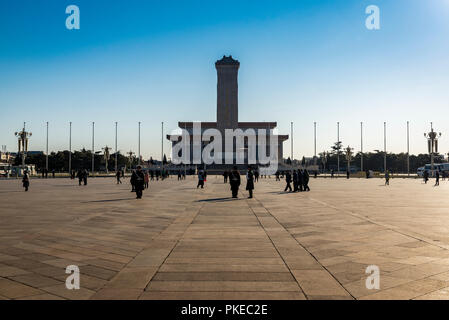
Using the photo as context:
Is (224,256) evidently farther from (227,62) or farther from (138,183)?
(227,62)

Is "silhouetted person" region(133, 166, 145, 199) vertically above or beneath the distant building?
beneath

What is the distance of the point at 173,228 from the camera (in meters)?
9.71

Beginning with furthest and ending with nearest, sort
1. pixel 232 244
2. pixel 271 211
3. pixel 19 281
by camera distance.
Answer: pixel 271 211
pixel 232 244
pixel 19 281

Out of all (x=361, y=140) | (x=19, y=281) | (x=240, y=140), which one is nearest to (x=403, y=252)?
(x=19, y=281)

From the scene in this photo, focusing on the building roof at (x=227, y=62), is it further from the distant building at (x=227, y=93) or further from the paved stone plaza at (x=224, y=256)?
the paved stone plaza at (x=224, y=256)

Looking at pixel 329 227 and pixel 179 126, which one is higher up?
pixel 179 126

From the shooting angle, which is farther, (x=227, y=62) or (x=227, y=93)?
(x=227, y=62)

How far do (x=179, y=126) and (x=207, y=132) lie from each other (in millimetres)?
16468

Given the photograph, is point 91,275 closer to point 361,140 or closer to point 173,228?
point 173,228

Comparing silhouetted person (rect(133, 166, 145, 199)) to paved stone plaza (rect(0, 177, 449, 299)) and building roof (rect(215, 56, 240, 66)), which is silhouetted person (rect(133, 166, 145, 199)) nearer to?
paved stone plaza (rect(0, 177, 449, 299))

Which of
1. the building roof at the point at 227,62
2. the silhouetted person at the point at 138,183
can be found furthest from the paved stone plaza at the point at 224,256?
the building roof at the point at 227,62

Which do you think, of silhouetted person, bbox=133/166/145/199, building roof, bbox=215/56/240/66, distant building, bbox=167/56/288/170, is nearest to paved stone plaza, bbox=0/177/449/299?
silhouetted person, bbox=133/166/145/199

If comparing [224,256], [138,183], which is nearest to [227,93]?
[138,183]

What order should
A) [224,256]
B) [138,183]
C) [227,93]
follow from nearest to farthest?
1. [224,256]
2. [138,183]
3. [227,93]
